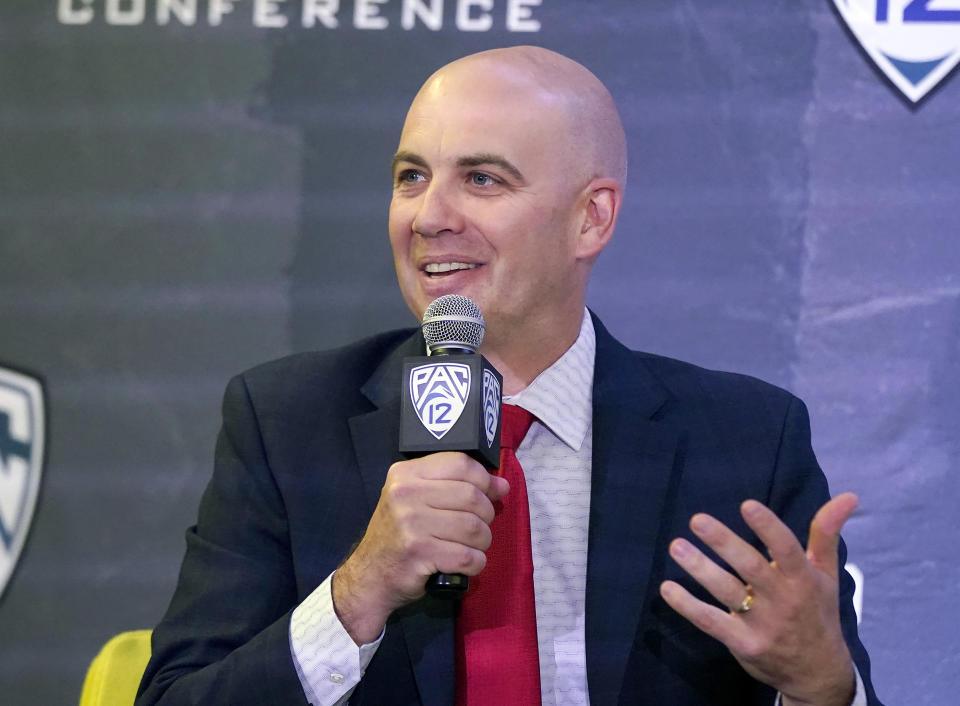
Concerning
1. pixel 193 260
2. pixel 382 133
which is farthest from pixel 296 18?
pixel 193 260

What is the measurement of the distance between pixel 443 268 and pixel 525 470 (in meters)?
0.36

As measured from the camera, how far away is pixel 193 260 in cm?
261

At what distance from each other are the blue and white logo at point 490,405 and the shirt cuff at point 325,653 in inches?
14.8

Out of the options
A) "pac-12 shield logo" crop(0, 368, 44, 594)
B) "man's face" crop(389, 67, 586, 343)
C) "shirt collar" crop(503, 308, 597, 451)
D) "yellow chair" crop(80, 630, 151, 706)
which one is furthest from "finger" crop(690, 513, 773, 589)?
"pac-12 shield logo" crop(0, 368, 44, 594)

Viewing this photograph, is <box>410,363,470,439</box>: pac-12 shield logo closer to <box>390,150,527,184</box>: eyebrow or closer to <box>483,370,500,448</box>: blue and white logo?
<box>483,370,500,448</box>: blue and white logo

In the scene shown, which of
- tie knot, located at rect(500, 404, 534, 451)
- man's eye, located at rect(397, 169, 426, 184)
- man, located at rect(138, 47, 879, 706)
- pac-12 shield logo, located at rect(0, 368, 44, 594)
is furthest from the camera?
pac-12 shield logo, located at rect(0, 368, 44, 594)

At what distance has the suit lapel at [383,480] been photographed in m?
1.68

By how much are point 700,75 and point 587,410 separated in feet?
3.08

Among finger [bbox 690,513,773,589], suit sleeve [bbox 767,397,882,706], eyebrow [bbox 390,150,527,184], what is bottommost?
suit sleeve [bbox 767,397,882,706]

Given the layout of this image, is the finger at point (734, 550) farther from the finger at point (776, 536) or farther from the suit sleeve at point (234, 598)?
the suit sleeve at point (234, 598)

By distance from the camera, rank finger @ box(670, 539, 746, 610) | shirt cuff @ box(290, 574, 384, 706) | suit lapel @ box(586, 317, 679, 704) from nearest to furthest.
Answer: finger @ box(670, 539, 746, 610) < shirt cuff @ box(290, 574, 384, 706) < suit lapel @ box(586, 317, 679, 704)

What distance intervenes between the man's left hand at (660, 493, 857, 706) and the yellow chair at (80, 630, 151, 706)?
0.97 metres

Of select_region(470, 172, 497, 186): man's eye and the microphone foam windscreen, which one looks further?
select_region(470, 172, 497, 186): man's eye

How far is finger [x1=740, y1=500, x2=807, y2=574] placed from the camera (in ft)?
4.55
